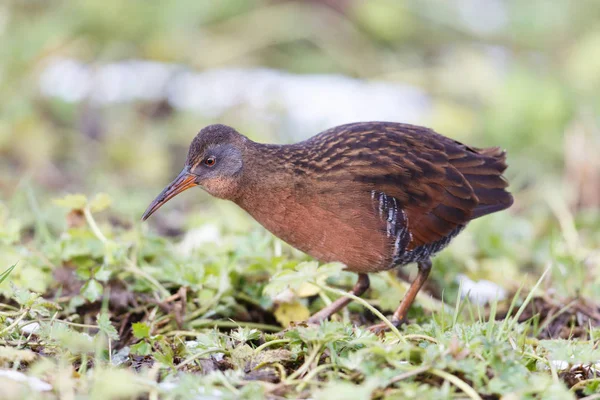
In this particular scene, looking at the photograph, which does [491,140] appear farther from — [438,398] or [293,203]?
[438,398]

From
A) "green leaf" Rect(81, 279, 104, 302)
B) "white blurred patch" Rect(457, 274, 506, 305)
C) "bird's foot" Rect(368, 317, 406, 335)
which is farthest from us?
"white blurred patch" Rect(457, 274, 506, 305)

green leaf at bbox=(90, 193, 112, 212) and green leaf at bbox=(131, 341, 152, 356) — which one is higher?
green leaf at bbox=(90, 193, 112, 212)

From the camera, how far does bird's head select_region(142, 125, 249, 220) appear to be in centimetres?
418

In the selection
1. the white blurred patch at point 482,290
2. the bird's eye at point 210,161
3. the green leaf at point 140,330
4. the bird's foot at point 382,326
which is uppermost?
the bird's eye at point 210,161

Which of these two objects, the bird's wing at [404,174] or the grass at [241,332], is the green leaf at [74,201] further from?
the bird's wing at [404,174]

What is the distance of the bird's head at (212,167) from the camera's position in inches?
165

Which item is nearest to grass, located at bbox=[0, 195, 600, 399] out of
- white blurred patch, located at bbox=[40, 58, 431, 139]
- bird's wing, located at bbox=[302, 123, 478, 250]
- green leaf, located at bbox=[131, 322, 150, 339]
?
green leaf, located at bbox=[131, 322, 150, 339]

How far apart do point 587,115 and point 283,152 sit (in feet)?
12.8

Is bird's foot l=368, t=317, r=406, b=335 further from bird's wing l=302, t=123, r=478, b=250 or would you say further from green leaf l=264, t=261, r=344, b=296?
green leaf l=264, t=261, r=344, b=296

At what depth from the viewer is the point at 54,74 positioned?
796 centimetres

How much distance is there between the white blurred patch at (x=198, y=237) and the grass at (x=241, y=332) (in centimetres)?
6

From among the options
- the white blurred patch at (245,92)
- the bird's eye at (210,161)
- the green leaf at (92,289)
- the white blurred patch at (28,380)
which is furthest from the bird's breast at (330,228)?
the white blurred patch at (245,92)

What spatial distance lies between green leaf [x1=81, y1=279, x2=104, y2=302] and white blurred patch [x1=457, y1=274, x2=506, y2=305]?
1.97 meters

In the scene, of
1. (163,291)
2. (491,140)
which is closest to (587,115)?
(491,140)
